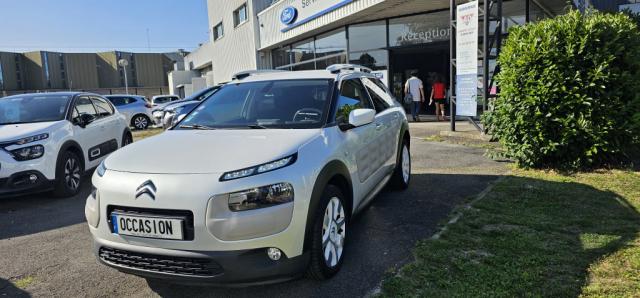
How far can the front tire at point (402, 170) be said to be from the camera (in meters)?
5.27

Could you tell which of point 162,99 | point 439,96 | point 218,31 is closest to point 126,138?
point 439,96

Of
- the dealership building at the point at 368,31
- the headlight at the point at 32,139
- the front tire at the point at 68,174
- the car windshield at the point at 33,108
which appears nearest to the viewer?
the headlight at the point at 32,139

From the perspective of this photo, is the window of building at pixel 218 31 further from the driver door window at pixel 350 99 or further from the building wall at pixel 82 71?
the building wall at pixel 82 71

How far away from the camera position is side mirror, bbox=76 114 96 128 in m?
6.43

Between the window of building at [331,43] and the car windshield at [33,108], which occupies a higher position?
the window of building at [331,43]

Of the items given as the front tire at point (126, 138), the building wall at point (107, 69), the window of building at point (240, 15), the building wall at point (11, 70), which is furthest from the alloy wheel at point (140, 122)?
the building wall at point (107, 69)

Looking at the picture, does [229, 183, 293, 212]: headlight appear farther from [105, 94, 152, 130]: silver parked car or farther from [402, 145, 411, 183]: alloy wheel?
[105, 94, 152, 130]: silver parked car

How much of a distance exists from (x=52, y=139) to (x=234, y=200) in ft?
14.3

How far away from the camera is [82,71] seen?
2085 inches

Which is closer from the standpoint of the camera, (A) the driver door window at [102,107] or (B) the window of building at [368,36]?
(A) the driver door window at [102,107]

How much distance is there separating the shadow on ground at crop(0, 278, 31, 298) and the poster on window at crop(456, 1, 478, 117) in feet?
28.6

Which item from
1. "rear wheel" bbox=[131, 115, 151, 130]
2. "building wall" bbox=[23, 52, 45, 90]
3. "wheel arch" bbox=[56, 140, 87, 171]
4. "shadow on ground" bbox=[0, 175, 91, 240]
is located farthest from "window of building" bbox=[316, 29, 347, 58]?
"building wall" bbox=[23, 52, 45, 90]

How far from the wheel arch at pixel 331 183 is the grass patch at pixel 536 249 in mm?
675

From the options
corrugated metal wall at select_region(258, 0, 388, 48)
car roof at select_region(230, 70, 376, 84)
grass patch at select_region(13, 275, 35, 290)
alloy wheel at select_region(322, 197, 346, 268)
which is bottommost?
grass patch at select_region(13, 275, 35, 290)
